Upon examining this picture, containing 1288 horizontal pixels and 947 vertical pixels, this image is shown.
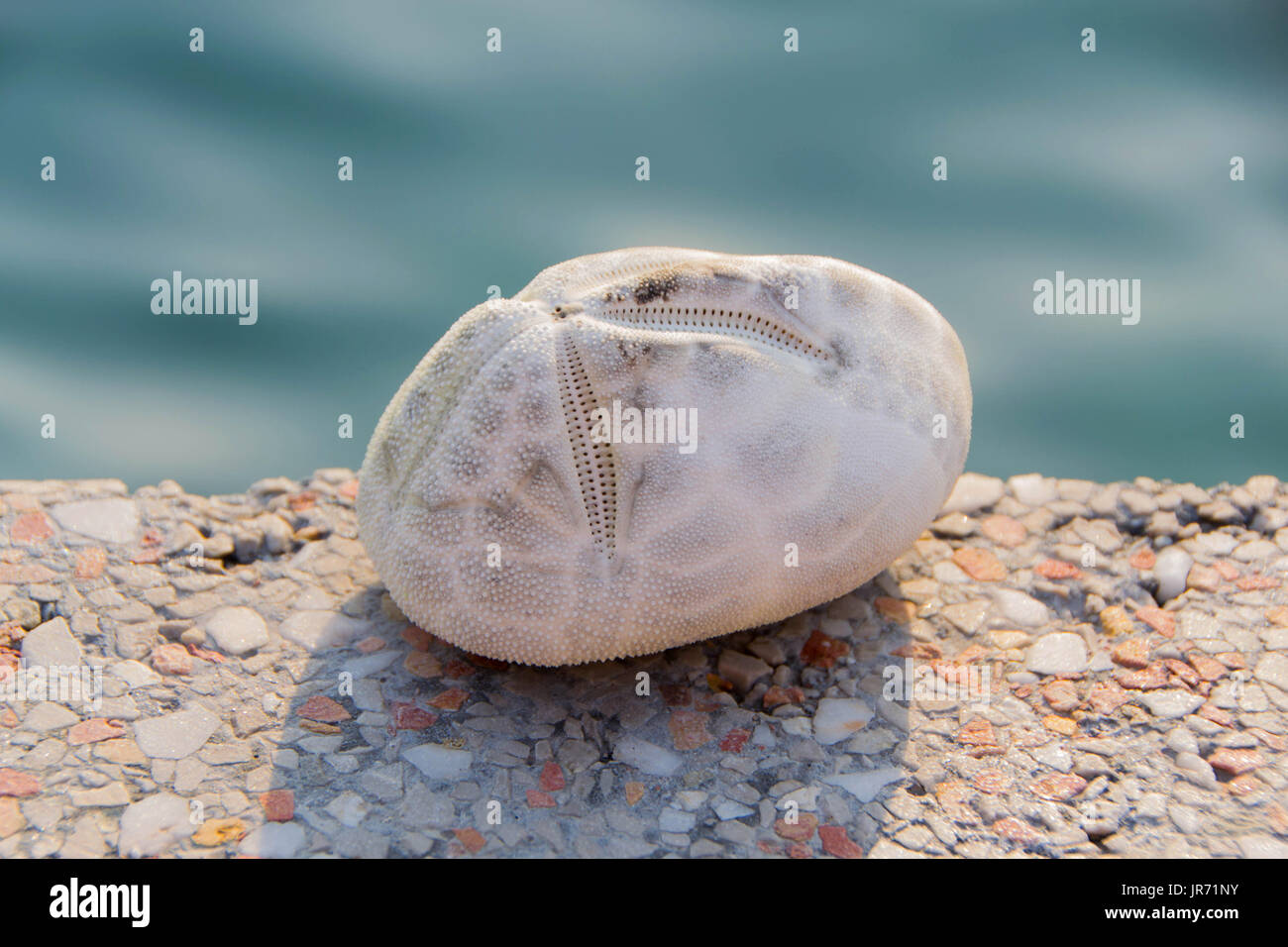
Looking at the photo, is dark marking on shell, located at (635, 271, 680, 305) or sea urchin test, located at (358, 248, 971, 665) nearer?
sea urchin test, located at (358, 248, 971, 665)

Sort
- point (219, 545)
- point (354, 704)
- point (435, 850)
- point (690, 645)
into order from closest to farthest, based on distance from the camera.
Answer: point (435, 850) → point (354, 704) → point (690, 645) → point (219, 545)

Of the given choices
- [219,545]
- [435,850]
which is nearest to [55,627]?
[219,545]

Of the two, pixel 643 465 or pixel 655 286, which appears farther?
pixel 655 286

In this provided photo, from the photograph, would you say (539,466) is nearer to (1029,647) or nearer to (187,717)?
(187,717)

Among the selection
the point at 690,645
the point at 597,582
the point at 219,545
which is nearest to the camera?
the point at 597,582

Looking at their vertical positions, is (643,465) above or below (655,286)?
below

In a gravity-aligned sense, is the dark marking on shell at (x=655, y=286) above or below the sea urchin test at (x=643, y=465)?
above

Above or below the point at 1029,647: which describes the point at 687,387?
above

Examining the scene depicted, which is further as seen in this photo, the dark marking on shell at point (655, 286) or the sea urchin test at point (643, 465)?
the dark marking on shell at point (655, 286)
